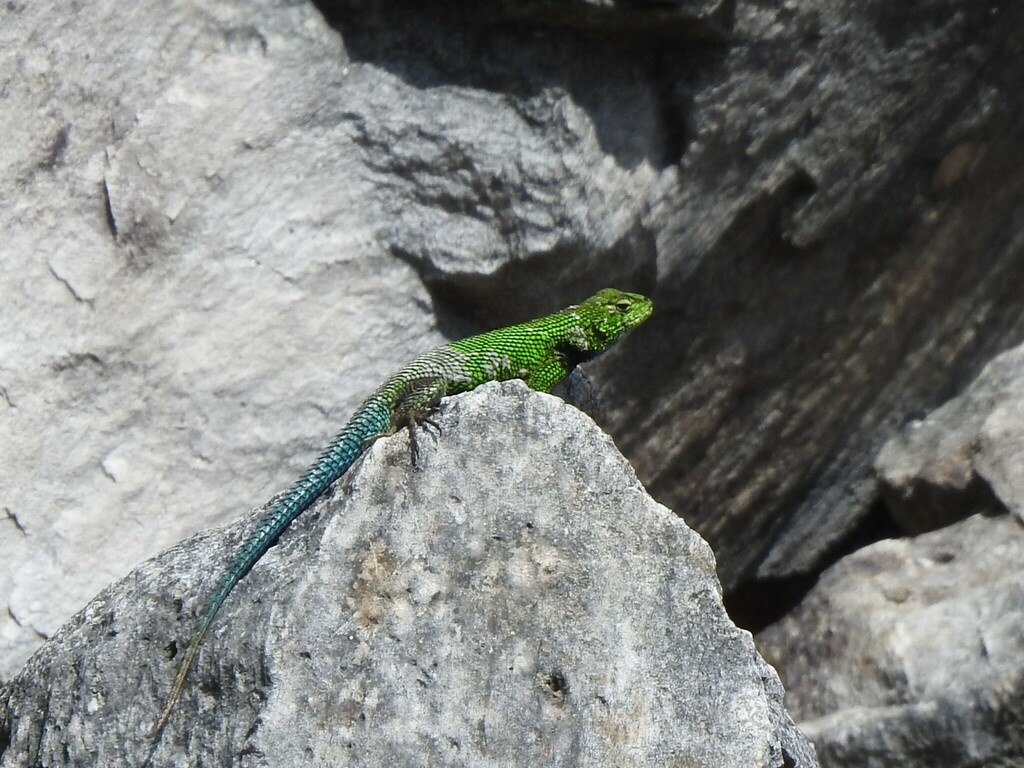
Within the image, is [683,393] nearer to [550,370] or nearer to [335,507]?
[550,370]

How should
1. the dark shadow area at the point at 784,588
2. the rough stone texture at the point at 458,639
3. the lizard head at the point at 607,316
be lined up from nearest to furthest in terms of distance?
the rough stone texture at the point at 458,639 → the lizard head at the point at 607,316 → the dark shadow area at the point at 784,588

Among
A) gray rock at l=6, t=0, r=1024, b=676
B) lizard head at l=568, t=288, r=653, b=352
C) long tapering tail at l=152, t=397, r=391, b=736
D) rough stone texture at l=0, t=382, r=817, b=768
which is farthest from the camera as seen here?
gray rock at l=6, t=0, r=1024, b=676

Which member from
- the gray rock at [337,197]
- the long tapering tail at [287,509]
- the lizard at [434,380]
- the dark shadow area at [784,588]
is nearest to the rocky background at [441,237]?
the gray rock at [337,197]

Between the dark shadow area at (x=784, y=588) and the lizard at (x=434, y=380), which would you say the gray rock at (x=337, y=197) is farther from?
the dark shadow area at (x=784, y=588)

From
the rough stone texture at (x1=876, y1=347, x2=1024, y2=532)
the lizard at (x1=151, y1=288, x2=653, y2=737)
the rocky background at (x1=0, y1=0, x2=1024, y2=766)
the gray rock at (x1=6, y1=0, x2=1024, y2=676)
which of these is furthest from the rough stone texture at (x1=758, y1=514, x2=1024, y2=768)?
the lizard at (x1=151, y1=288, x2=653, y2=737)

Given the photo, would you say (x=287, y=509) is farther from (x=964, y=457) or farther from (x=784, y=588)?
(x=784, y=588)

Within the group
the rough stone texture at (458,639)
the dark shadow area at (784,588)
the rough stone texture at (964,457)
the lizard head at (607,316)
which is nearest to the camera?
the rough stone texture at (458,639)

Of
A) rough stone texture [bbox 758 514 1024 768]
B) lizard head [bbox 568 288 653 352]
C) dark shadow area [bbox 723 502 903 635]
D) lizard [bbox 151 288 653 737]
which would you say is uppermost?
lizard head [bbox 568 288 653 352]

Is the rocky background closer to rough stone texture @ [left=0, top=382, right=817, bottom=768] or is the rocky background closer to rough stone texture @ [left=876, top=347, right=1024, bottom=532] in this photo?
rough stone texture @ [left=876, top=347, right=1024, bottom=532]

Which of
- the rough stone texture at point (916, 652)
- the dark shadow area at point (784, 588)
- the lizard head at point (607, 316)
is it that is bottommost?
the dark shadow area at point (784, 588)
